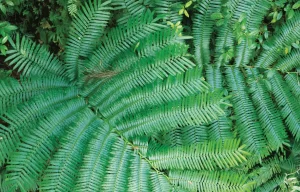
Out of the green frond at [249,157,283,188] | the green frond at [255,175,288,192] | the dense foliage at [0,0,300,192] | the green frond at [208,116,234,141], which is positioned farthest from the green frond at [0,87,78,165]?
the green frond at [255,175,288,192]

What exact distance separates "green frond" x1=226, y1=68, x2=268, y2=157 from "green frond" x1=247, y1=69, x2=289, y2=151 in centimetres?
5

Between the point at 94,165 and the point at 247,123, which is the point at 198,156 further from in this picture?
the point at 94,165

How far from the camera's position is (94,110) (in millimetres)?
2797

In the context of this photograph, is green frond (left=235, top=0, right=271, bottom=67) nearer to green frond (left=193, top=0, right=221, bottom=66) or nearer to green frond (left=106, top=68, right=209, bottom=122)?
green frond (left=193, top=0, right=221, bottom=66)

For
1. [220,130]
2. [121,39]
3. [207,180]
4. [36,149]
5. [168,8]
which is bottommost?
[207,180]

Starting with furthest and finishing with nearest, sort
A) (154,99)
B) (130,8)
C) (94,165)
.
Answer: (130,8) → (154,99) → (94,165)

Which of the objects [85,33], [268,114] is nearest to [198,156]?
[268,114]

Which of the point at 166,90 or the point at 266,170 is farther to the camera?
the point at 266,170

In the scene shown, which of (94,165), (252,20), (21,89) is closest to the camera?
(94,165)

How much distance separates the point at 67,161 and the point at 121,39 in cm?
111

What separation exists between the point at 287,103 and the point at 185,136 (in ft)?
3.27

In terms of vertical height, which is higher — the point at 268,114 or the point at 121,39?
the point at 121,39

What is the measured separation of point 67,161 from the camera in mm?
2484

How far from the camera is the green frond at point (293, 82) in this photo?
300 centimetres
